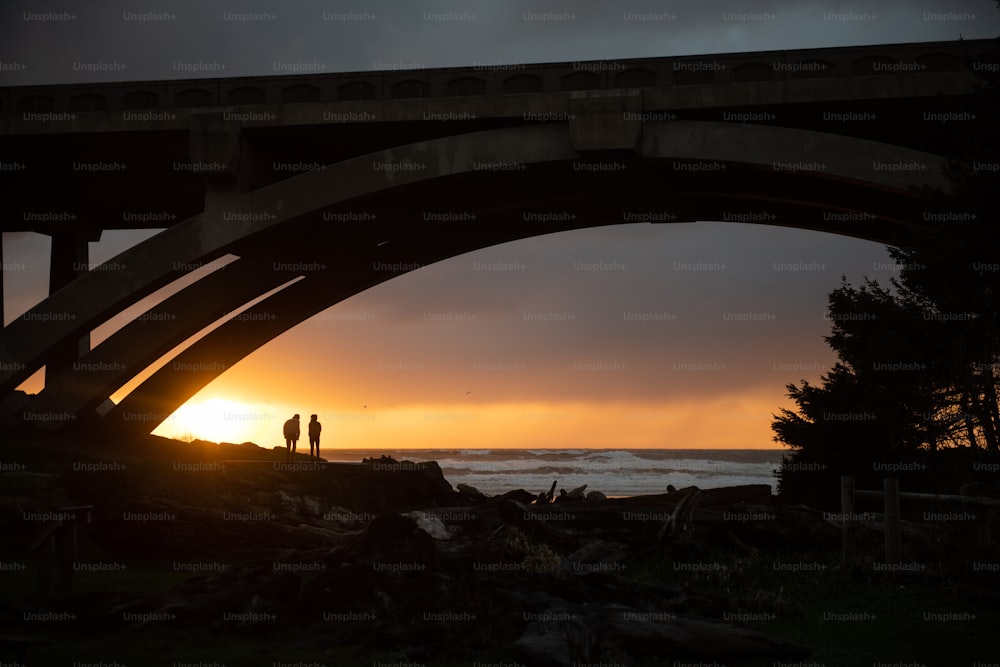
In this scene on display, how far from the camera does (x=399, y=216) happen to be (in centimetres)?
2756

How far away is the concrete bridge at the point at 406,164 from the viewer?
22.1m

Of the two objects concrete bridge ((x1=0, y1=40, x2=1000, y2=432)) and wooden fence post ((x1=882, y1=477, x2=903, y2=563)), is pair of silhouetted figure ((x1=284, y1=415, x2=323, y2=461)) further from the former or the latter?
wooden fence post ((x1=882, y1=477, x2=903, y2=563))

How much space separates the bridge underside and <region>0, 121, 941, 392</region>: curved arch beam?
0.03 m

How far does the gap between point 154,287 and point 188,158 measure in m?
3.84

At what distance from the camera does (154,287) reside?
2517 cm

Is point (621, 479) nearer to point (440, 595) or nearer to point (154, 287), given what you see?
point (154, 287)

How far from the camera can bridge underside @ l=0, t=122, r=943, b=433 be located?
22219 mm

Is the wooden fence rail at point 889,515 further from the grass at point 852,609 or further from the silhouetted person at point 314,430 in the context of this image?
the silhouetted person at point 314,430

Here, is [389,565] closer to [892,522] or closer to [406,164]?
[892,522]

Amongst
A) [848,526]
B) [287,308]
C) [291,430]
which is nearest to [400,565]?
[848,526]

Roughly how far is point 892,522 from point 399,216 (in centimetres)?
1758

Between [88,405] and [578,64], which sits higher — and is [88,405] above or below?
below

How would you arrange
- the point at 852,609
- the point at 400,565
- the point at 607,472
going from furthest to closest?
1. the point at 607,472
2. the point at 852,609
3. the point at 400,565

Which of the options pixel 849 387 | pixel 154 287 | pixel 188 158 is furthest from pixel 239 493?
pixel 849 387
